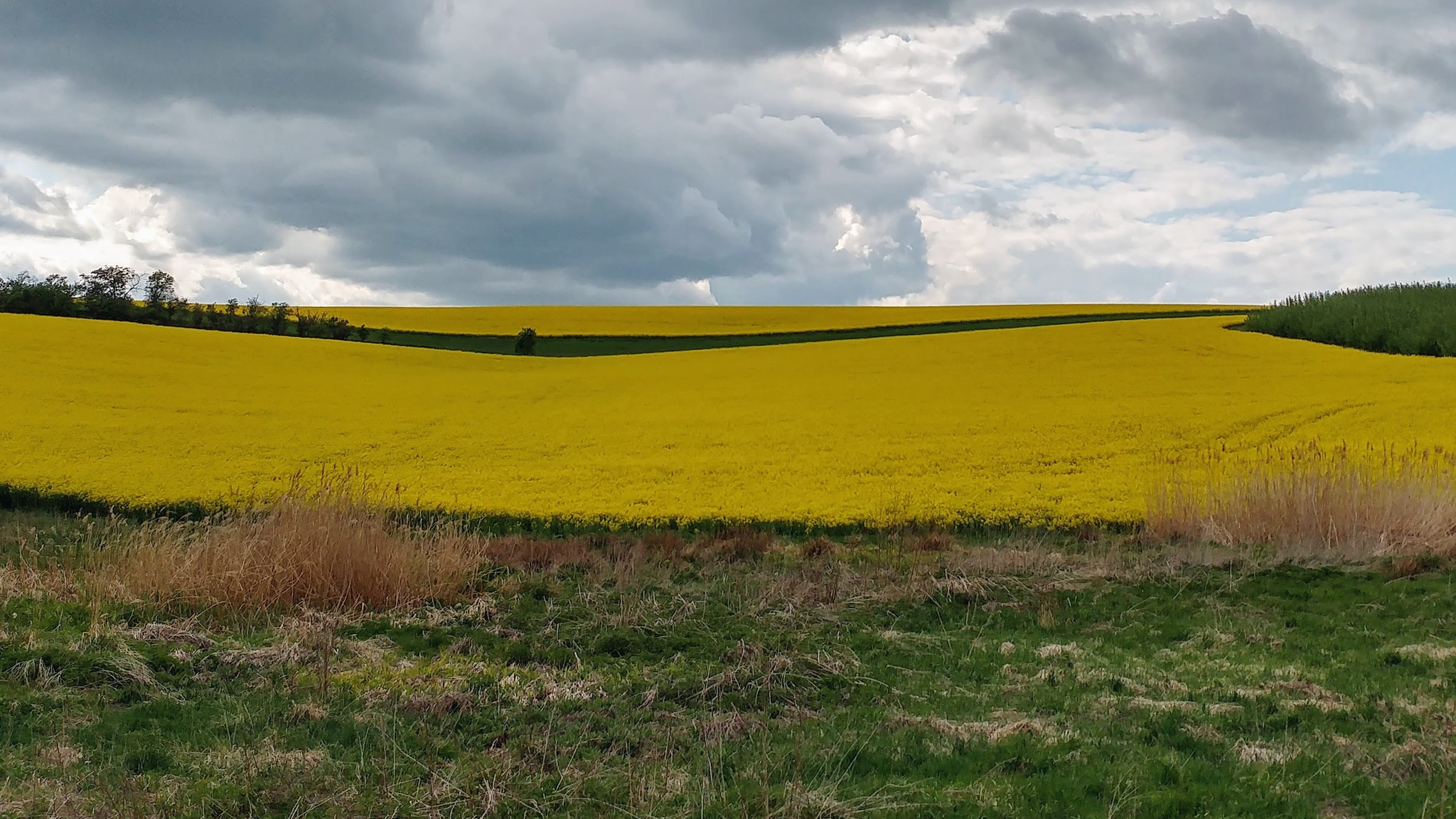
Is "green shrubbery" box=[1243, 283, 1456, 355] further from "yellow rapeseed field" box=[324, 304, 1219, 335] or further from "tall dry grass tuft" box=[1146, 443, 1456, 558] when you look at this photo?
"yellow rapeseed field" box=[324, 304, 1219, 335]

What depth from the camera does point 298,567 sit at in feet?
34.4

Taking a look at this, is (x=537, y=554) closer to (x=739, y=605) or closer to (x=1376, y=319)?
(x=739, y=605)

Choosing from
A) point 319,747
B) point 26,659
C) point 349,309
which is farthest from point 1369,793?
point 349,309

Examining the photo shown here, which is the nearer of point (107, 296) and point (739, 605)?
point (739, 605)

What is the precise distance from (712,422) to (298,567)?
1317 centimetres

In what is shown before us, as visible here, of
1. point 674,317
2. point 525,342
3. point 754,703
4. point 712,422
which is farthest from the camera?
point 674,317

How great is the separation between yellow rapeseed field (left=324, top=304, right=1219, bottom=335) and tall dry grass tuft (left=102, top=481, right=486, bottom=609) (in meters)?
48.1

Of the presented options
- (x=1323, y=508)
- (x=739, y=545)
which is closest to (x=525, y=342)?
(x=739, y=545)

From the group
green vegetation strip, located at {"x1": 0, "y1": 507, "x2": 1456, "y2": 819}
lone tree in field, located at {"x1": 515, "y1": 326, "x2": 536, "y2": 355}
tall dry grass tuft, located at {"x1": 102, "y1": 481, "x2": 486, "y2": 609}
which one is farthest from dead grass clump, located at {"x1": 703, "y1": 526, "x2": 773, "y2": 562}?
lone tree in field, located at {"x1": 515, "y1": 326, "x2": 536, "y2": 355}

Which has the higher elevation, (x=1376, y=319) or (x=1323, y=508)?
(x=1376, y=319)

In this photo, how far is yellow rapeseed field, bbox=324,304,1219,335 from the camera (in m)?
62.5

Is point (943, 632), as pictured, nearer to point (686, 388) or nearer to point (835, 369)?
point (686, 388)

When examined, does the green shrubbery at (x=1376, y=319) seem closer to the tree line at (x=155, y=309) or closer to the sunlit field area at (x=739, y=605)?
the sunlit field area at (x=739, y=605)

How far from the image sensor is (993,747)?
6.25 m
